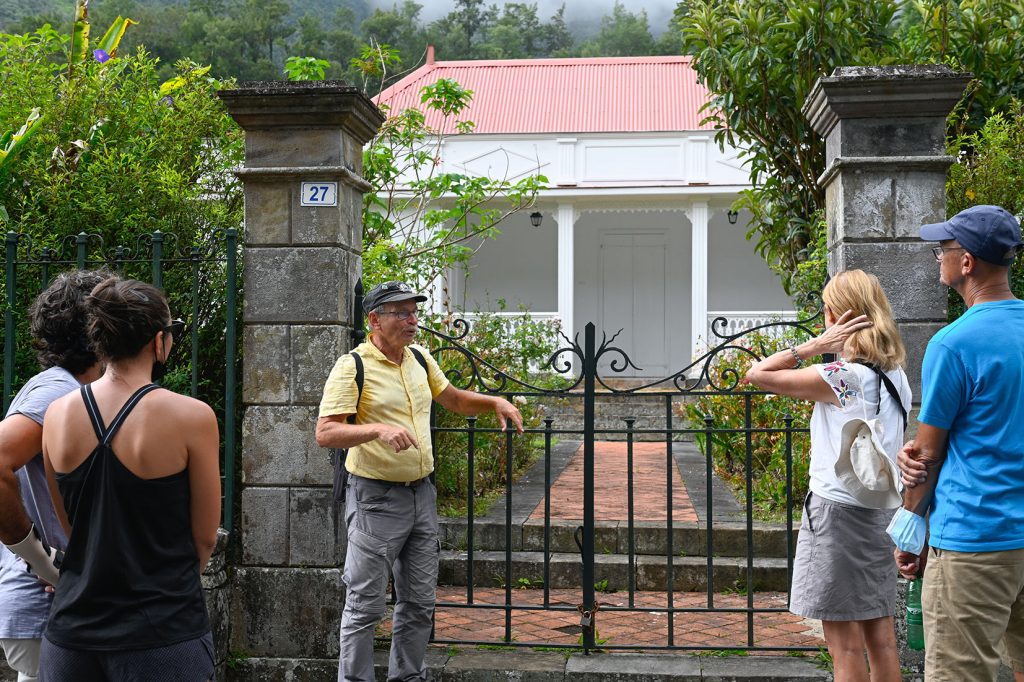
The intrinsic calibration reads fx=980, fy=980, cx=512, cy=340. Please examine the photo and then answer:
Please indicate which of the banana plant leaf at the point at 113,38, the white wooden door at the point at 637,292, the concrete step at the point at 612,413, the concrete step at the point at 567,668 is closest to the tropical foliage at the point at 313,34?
the white wooden door at the point at 637,292

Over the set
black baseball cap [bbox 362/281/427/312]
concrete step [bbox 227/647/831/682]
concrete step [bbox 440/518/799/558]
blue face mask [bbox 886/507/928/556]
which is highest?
black baseball cap [bbox 362/281/427/312]

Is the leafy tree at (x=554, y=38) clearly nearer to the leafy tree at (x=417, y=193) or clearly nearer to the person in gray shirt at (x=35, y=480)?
the leafy tree at (x=417, y=193)

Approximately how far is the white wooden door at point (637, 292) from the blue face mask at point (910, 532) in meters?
17.2

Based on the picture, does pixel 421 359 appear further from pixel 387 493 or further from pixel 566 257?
pixel 566 257

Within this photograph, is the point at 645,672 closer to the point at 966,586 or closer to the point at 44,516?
the point at 966,586

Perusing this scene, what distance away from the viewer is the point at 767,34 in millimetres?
7574

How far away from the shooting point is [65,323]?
2787 mm

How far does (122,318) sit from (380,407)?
5.54 feet

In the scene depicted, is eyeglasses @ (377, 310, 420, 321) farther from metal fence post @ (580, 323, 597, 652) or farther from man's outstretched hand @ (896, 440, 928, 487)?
man's outstretched hand @ (896, 440, 928, 487)

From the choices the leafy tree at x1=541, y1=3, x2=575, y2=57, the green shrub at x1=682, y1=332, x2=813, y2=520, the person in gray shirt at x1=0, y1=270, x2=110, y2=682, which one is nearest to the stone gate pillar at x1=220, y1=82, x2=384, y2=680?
the person in gray shirt at x1=0, y1=270, x2=110, y2=682

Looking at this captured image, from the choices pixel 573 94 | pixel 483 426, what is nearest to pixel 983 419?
pixel 483 426

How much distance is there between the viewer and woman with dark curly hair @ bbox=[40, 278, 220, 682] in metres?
2.32

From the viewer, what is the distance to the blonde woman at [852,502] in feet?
11.0

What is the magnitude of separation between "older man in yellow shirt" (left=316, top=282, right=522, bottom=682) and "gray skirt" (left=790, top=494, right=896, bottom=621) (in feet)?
4.14
